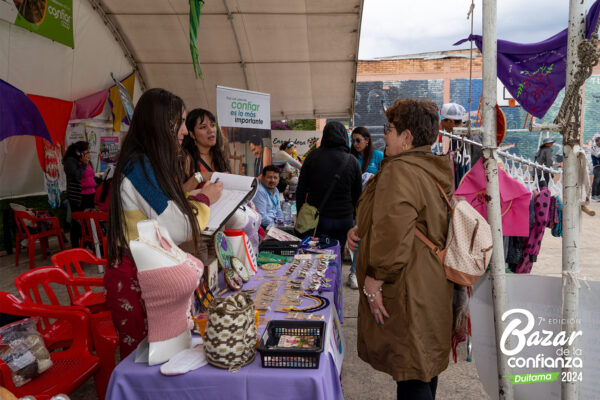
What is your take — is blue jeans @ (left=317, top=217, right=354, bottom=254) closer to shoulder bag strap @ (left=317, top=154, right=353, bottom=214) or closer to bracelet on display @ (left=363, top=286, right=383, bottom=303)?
shoulder bag strap @ (left=317, top=154, right=353, bottom=214)

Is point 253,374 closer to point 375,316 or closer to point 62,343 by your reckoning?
point 375,316

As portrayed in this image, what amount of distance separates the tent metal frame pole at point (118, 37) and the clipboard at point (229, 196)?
251 inches

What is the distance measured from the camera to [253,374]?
1.36 meters

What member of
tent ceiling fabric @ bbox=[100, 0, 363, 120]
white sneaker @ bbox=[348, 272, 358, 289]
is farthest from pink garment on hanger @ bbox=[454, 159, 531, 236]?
tent ceiling fabric @ bbox=[100, 0, 363, 120]

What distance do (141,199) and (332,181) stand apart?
6.86 ft

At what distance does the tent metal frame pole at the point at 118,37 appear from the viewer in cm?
679

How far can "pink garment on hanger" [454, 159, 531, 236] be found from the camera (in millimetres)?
2592

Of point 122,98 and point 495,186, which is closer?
point 495,186

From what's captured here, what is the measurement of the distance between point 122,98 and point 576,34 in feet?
22.3

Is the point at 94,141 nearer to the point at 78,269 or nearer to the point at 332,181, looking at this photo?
the point at 78,269

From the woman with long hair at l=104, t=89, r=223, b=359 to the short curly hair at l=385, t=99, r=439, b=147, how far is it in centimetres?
95

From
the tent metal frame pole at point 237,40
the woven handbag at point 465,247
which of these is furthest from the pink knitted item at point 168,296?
the tent metal frame pole at point 237,40

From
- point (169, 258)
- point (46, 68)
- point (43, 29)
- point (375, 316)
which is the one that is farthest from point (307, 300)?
point (46, 68)

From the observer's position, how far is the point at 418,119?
1.74 m
